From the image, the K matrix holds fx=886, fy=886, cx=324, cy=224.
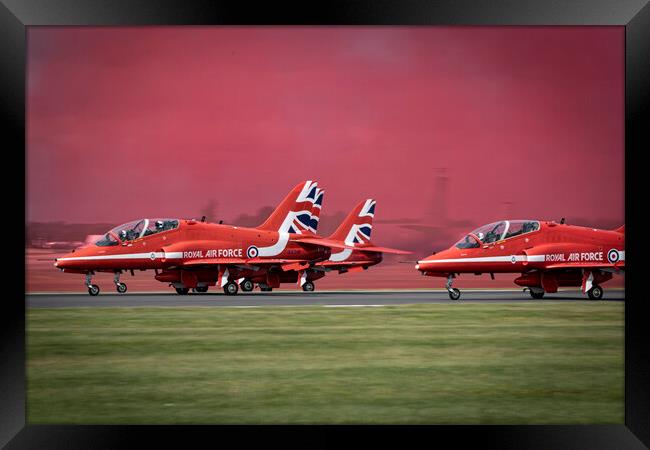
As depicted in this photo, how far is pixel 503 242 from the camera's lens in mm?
27422

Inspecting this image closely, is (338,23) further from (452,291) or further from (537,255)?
(537,255)

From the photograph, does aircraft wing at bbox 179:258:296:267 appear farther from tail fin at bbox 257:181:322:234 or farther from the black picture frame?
the black picture frame

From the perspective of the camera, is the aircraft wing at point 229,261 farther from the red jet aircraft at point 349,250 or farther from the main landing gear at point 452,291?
the main landing gear at point 452,291

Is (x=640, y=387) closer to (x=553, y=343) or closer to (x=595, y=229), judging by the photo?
(x=553, y=343)

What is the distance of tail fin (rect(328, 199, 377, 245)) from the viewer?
1642 inches

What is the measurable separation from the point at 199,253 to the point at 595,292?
13.9 meters

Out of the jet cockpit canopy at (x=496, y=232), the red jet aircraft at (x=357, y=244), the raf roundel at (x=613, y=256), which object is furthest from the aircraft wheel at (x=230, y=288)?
the raf roundel at (x=613, y=256)

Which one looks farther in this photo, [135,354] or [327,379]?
[135,354]

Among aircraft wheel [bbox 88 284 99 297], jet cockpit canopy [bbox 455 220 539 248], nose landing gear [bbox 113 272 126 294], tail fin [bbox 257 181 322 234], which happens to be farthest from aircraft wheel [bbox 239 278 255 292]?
jet cockpit canopy [bbox 455 220 539 248]

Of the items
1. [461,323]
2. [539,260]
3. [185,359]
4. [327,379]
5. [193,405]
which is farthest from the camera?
[539,260]

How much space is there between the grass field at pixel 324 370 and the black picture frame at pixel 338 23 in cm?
59

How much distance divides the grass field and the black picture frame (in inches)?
23.1

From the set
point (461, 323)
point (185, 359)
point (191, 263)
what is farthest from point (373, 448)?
point (191, 263)

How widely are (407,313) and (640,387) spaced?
38.9ft
